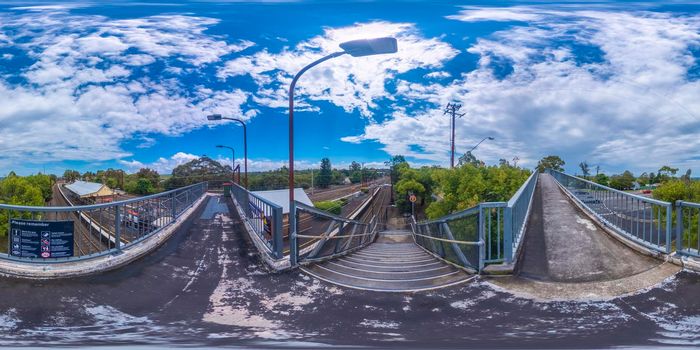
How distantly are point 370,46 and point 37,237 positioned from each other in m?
5.53

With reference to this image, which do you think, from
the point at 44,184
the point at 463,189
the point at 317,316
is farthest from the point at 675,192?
the point at 44,184

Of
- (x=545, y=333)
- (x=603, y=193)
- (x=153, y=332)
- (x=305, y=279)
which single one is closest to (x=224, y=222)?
(x=305, y=279)

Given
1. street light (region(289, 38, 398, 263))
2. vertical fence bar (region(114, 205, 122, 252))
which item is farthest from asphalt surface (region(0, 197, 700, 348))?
street light (region(289, 38, 398, 263))

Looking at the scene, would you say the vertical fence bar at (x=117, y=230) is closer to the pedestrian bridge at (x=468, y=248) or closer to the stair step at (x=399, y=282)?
the pedestrian bridge at (x=468, y=248)

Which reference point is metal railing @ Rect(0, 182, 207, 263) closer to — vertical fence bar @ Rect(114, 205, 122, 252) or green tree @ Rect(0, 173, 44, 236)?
vertical fence bar @ Rect(114, 205, 122, 252)

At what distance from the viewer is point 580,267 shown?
4.65 metres

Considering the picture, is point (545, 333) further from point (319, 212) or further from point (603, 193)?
point (603, 193)

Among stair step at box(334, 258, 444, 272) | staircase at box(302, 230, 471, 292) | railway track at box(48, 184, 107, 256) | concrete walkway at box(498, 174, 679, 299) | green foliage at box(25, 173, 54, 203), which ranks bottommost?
stair step at box(334, 258, 444, 272)

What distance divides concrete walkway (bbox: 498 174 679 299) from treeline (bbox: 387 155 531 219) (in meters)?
8.33

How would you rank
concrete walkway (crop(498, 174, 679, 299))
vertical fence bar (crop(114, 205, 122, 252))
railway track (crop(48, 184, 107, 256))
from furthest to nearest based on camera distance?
vertical fence bar (crop(114, 205, 122, 252))
railway track (crop(48, 184, 107, 256))
concrete walkway (crop(498, 174, 679, 299))

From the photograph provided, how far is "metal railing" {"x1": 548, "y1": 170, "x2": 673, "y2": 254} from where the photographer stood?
4.65 meters

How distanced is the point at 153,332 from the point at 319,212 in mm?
3107

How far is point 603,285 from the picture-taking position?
400cm

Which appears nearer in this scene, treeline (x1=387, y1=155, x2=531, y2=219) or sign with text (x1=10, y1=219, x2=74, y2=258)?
sign with text (x1=10, y1=219, x2=74, y2=258)
